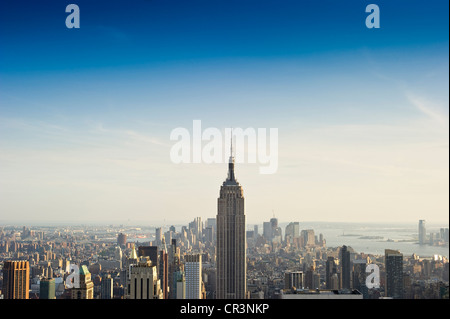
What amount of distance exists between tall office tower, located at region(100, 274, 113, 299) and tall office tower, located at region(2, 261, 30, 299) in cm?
81

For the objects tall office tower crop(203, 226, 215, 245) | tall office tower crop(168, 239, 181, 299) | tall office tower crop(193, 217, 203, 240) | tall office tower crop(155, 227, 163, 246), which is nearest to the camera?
tall office tower crop(155, 227, 163, 246)

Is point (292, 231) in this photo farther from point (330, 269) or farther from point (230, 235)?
point (230, 235)

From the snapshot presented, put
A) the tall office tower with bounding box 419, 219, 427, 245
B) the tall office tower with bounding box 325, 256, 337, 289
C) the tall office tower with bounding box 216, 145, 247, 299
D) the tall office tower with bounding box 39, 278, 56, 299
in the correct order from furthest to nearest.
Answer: the tall office tower with bounding box 216, 145, 247, 299 < the tall office tower with bounding box 325, 256, 337, 289 < the tall office tower with bounding box 419, 219, 427, 245 < the tall office tower with bounding box 39, 278, 56, 299

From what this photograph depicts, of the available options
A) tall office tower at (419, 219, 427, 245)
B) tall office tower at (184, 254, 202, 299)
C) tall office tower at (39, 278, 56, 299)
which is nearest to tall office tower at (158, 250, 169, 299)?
tall office tower at (184, 254, 202, 299)

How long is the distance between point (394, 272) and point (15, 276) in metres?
4.32

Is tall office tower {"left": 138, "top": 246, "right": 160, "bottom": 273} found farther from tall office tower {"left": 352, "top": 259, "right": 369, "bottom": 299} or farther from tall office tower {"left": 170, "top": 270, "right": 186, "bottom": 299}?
tall office tower {"left": 352, "top": 259, "right": 369, "bottom": 299}

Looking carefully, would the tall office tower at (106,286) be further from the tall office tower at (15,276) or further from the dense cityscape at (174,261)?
the tall office tower at (15,276)

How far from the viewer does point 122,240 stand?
4.99 metres

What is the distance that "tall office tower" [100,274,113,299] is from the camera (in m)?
3.99

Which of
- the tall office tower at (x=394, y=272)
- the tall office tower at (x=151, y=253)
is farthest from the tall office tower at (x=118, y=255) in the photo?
the tall office tower at (x=394, y=272)

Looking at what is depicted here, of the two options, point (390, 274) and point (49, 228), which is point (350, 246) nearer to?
point (390, 274)
